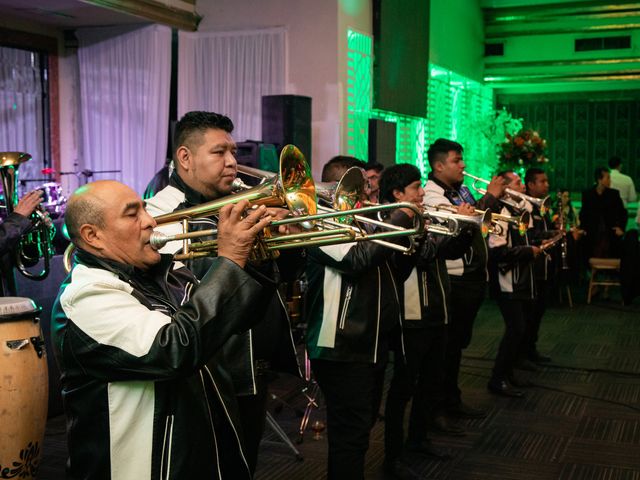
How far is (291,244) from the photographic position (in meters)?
2.14

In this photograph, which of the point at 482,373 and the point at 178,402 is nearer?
the point at 178,402

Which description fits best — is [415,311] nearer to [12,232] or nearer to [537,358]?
[12,232]

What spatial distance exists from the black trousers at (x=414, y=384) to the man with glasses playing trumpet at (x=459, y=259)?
0.64 metres

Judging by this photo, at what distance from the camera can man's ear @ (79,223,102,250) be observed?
203cm

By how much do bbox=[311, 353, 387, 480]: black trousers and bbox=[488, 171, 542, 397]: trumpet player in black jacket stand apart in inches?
92.0

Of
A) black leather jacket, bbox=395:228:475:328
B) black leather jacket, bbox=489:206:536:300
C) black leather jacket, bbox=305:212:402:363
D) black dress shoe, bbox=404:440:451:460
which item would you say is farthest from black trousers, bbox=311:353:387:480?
black leather jacket, bbox=489:206:536:300

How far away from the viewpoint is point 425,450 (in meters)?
4.28

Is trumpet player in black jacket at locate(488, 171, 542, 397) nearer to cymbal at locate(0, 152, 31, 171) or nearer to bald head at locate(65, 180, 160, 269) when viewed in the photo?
cymbal at locate(0, 152, 31, 171)

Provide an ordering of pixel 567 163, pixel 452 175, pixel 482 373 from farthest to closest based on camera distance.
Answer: pixel 567 163, pixel 482 373, pixel 452 175

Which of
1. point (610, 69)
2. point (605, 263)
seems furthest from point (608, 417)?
point (610, 69)

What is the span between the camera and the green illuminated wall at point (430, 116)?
26.5 ft

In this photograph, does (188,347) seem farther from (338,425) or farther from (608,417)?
(608,417)

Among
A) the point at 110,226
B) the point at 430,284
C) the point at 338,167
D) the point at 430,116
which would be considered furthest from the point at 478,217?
the point at 430,116

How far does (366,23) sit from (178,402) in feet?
22.8
